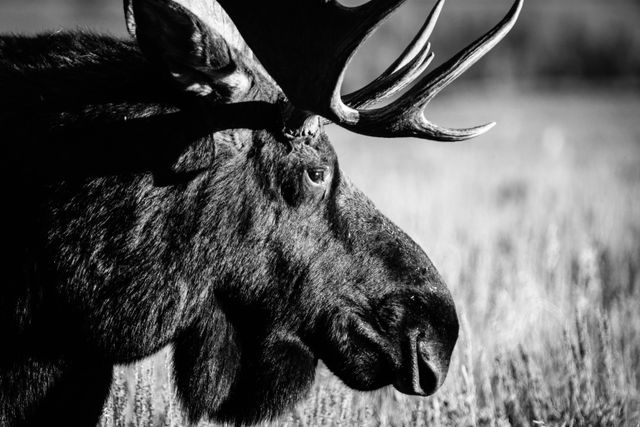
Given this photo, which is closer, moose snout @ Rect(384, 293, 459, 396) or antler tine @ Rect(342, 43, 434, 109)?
moose snout @ Rect(384, 293, 459, 396)

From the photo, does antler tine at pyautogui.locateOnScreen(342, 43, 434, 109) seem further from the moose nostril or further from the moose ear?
the moose nostril

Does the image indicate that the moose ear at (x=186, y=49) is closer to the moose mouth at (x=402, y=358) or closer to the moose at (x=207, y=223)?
the moose at (x=207, y=223)

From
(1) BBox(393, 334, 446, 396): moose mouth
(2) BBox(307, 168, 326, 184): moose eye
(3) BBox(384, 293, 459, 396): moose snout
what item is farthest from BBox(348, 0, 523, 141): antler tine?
(1) BBox(393, 334, 446, 396): moose mouth

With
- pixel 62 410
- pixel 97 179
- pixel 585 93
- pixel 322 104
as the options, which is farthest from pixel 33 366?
pixel 585 93

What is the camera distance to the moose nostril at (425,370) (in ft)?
8.49

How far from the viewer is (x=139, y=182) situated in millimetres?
2529

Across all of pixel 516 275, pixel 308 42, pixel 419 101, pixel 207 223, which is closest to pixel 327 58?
pixel 308 42

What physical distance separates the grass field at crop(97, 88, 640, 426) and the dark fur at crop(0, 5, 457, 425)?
533 millimetres

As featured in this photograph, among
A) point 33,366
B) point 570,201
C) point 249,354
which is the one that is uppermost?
point 33,366

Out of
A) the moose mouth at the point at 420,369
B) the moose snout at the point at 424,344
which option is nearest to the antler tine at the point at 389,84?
the moose snout at the point at 424,344

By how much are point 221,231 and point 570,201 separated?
6288 millimetres

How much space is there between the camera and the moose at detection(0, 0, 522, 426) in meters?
2.49

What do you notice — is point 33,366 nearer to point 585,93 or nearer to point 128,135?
point 128,135

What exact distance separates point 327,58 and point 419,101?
0.37 m
